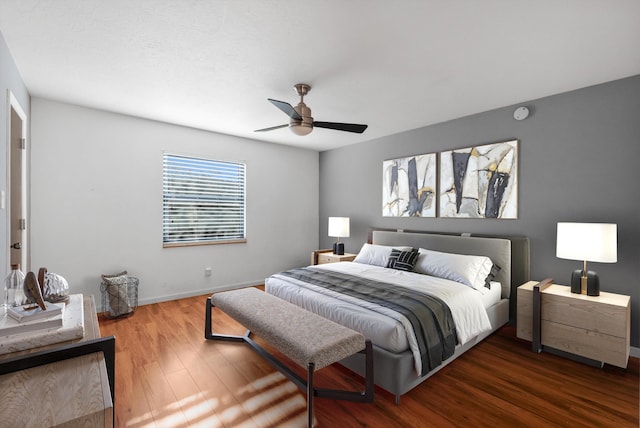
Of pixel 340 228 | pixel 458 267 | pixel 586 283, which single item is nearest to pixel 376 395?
pixel 458 267

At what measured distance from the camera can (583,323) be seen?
2604 mm

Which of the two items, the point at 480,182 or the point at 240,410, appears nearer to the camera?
the point at 240,410

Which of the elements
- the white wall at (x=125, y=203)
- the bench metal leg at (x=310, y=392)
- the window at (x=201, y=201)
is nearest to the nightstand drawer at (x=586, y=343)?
the bench metal leg at (x=310, y=392)

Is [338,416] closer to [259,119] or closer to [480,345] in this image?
[480,345]

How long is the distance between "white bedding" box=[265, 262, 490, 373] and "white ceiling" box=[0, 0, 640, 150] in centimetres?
192

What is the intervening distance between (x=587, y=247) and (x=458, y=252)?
1294mm

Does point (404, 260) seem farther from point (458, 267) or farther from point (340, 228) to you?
point (340, 228)

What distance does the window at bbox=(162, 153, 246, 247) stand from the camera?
4.32 meters

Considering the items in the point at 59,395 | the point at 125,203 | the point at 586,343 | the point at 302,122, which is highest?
the point at 302,122

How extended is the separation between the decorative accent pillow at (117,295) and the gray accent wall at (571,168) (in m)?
3.94

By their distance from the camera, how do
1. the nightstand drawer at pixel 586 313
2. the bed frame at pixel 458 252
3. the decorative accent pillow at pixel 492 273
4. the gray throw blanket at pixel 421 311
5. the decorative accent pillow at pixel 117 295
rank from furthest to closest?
the decorative accent pillow at pixel 117 295 → the decorative accent pillow at pixel 492 273 → the nightstand drawer at pixel 586 313 → the gray throw blanket at pixel 421 311 → the bed frame at pixel 458 252

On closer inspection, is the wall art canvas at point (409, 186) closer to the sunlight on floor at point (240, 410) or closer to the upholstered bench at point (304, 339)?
the upholstered bench at point (304, 339)

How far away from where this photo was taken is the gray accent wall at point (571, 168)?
8.92 feet

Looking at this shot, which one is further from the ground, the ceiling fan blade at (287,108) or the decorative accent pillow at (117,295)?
the ceiling fan blade at (287,108)
